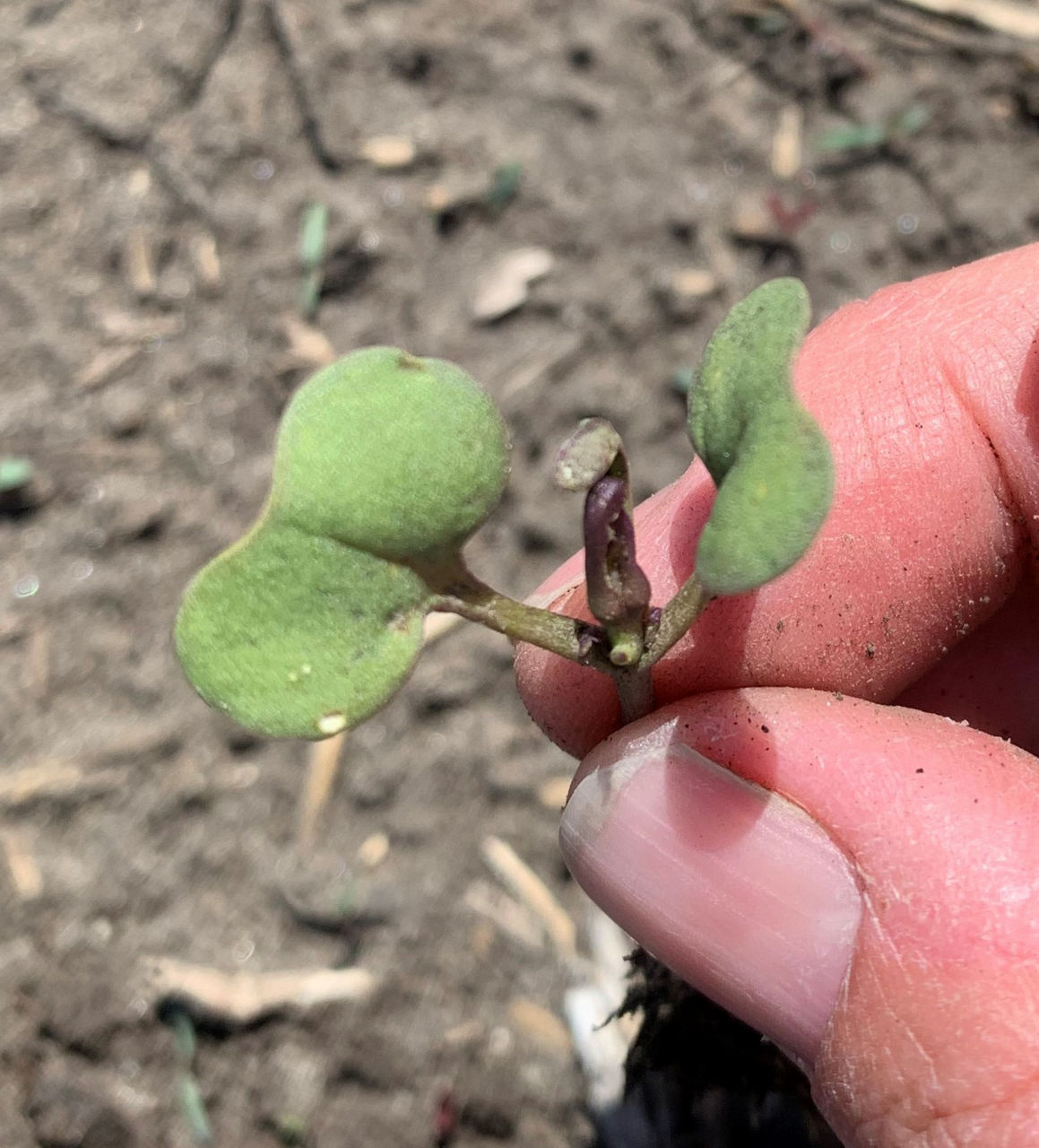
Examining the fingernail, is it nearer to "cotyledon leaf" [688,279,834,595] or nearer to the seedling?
the seedling

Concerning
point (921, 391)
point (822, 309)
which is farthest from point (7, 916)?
point (822, 309)

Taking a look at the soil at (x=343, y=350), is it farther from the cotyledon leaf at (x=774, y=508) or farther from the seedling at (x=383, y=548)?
the cotyledon leaf at (x=774, y=508)

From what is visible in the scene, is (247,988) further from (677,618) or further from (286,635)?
(677,618)

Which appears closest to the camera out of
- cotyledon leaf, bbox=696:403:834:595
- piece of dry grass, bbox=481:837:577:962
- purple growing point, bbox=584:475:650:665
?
cotyledon leaf, bbox=696:403:834:595

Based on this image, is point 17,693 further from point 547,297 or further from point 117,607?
point 547,297

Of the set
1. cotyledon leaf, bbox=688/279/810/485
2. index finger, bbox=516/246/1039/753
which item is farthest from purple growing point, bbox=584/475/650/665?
index finger, bbox=516/246/1039/753

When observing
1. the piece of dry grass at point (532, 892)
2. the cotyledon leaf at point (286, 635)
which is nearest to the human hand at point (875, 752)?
the cotyledon leaf at point (286, 635)

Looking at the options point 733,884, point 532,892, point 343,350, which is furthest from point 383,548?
point 343,350

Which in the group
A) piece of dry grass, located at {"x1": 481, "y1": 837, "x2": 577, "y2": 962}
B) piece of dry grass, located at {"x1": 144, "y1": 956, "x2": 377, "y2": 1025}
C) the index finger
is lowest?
piece of dry grass, located at {"x1": 144, "y1": 956, "x2": 377, "y2": 1025}
